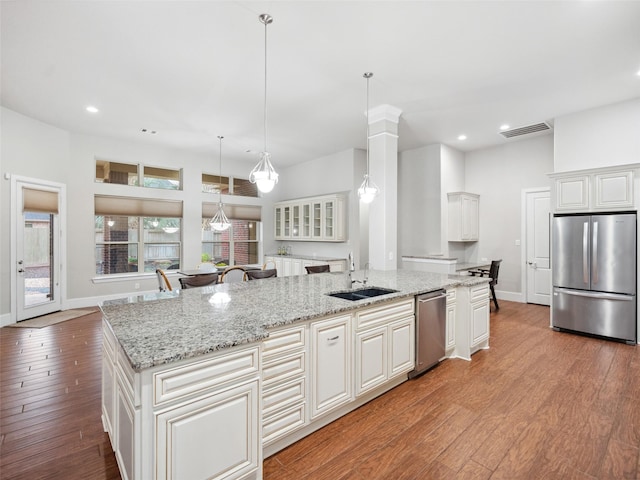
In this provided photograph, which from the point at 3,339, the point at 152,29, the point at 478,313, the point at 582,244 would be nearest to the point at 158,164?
the point at 3,339

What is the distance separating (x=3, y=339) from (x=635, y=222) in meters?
8.17

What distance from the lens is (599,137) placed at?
443 centimetres

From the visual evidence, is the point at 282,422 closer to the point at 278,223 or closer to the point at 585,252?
the point at 585,252

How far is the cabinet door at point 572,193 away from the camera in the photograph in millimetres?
4270

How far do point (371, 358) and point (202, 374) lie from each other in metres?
1.47

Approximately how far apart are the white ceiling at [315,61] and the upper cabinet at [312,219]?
1971 millimetres

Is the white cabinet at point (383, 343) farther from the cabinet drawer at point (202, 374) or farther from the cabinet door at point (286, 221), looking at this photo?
the cabinet door at point (286, 221)

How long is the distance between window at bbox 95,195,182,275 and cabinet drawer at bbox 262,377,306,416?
5827 millimetres

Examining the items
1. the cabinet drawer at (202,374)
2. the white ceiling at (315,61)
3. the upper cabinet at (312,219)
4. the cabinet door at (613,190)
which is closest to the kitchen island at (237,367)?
the cabinet drawer at (202,374)

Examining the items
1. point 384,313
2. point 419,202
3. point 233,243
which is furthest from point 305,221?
point 384,313

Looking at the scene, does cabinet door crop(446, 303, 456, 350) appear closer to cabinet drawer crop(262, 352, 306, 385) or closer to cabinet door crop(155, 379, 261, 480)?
cabinet drawer crop(262, 352, 306, 385)

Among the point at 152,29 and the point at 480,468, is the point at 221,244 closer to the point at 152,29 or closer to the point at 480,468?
the point at 152,29

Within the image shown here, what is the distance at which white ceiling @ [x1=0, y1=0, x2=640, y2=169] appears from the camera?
8.54 feet

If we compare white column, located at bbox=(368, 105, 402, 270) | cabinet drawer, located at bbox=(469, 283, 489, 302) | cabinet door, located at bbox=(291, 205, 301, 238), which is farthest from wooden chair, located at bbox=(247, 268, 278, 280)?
cabinet door, located at bbox=(291, 205, 301, 238)
